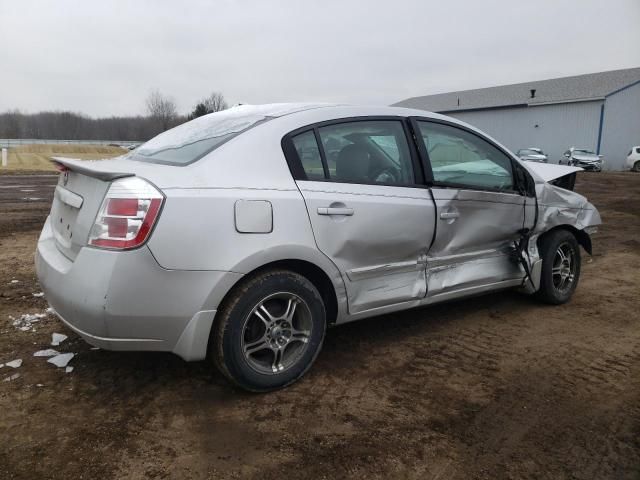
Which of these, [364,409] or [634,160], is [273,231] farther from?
[634,160]

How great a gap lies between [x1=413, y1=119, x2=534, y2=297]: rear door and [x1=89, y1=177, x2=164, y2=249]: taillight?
1942 millimetres

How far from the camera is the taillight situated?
252 cm

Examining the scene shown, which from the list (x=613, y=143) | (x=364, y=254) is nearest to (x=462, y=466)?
(x=364, y=254)

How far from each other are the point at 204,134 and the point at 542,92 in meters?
45.6

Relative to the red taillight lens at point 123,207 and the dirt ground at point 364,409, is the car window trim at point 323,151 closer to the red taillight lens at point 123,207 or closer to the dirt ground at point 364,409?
the red taillight lens at point 123,207

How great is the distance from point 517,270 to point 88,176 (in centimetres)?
331

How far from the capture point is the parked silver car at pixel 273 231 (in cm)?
257

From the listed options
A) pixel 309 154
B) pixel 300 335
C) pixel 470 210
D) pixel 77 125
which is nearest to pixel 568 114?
pixel 470 210

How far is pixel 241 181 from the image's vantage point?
9.24ft

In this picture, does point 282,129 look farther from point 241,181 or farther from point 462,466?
point 462,466

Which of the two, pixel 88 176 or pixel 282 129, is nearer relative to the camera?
pixel 88 176

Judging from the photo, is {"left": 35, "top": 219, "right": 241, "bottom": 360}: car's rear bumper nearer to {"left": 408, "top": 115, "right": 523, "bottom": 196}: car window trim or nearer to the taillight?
the taillight

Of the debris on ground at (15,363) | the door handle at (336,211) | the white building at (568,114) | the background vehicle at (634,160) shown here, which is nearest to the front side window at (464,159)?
the door handle at (336,211)

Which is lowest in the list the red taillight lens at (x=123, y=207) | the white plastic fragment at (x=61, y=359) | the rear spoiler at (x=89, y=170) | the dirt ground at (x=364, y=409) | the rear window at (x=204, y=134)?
the dirt ground at (x=364, y=409)
